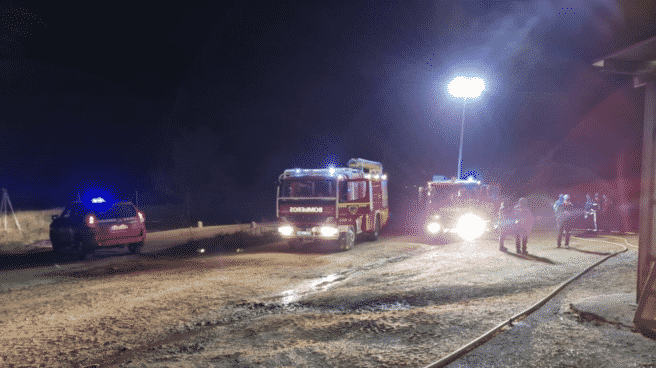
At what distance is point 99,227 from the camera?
483 inches

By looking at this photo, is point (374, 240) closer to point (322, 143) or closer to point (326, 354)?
point (326, 354)

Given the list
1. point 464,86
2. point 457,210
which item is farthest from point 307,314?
point 464,86

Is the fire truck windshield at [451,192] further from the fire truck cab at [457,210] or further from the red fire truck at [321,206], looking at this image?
the red fire truck at [321,206]

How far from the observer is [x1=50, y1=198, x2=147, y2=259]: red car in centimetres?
1223

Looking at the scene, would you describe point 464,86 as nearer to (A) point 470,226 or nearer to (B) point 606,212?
(B) point 606,212

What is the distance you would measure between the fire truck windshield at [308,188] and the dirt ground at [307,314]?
9.02 ft

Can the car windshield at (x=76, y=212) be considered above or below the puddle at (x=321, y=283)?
above

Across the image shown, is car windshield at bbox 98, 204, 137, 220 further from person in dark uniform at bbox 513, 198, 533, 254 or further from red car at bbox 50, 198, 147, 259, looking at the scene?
person in dark uniform at bbox 513, 198, 533, 254

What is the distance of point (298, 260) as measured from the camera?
39.3 ft

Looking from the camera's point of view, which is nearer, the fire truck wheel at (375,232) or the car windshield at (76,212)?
the car windshield at (76,212)

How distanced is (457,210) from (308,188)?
646 cm

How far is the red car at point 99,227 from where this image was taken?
40.1ft

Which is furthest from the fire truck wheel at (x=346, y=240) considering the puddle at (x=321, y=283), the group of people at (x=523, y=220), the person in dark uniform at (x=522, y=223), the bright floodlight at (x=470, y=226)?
the bright floodlight at (x=470, y=226)

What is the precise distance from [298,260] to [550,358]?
26.1 feet
